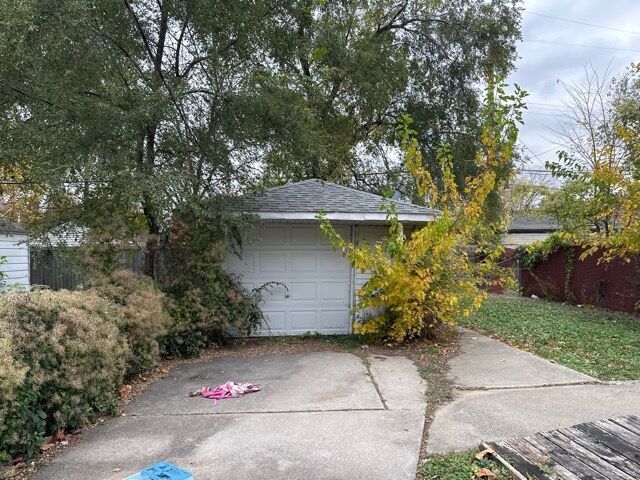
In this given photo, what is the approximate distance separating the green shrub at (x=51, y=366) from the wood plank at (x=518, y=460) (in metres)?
3.42

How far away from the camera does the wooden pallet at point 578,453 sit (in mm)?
3166

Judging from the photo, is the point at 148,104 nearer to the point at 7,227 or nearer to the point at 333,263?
the point at 333,263

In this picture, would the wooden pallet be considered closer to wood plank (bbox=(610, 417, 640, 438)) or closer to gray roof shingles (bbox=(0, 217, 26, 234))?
wood plank (bbox=(610, 417, 640, 438))

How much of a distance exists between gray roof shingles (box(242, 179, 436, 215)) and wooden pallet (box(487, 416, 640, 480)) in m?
4.77

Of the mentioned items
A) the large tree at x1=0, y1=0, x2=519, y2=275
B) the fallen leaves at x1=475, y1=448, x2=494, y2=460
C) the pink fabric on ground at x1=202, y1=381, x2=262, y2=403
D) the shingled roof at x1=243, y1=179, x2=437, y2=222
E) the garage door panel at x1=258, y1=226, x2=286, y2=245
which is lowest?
the pink fabric on ground at x1=202, y1=381, x2=262, y2=403

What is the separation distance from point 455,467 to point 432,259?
13.7ft

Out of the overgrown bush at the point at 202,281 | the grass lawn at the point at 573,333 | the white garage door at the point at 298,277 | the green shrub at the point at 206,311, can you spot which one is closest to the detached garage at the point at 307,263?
the white garage door at the point at 298,277

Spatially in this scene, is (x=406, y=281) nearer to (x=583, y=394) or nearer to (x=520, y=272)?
(x=583, y=394)

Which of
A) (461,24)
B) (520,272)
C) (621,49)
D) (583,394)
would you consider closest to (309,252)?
(583,394)

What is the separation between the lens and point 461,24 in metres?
13.4

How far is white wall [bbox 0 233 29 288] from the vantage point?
10.4 meters

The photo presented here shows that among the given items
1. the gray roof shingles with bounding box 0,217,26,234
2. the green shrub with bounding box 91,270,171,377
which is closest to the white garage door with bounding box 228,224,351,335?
the green shrub with bounding box 91,270,171,377

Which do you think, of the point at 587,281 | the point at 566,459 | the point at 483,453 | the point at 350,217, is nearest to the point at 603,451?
the point at 566,459

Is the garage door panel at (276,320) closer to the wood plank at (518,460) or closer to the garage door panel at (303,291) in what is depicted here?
the garage door panel at (303,291)
